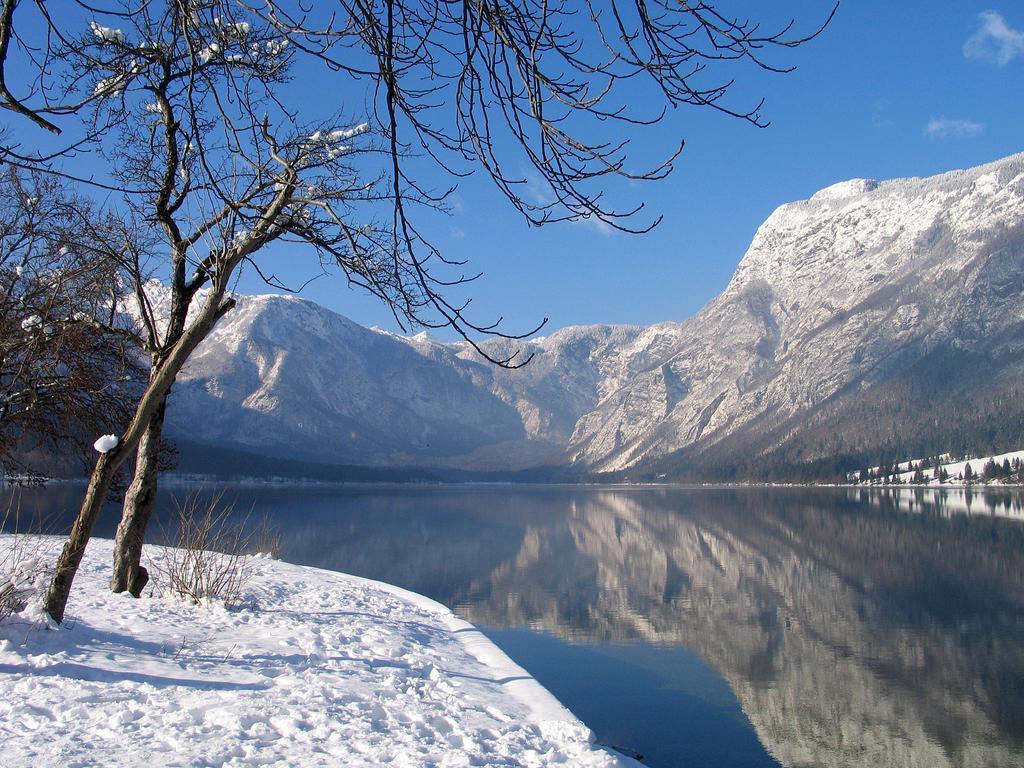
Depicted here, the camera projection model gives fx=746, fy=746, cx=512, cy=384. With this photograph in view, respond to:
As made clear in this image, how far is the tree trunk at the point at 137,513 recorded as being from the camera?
8125 mm

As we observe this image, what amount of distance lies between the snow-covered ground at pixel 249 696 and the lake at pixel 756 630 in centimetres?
338

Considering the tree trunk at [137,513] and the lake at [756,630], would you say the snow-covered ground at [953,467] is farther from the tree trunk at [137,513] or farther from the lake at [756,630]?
the tree trunk at [137,513]

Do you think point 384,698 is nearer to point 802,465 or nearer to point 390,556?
point 390,556

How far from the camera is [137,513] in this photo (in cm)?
818

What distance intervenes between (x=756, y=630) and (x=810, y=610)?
10.6 feet

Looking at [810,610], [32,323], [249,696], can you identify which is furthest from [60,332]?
[810,610]

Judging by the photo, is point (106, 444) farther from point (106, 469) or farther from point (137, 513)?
point (137, 513)

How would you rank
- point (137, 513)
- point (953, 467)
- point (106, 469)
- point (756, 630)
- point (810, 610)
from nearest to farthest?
1. point (106, 469)
2. point (137, 513)
3. point (756, 630)
4. point (810, 610)
5. point (953, 467)

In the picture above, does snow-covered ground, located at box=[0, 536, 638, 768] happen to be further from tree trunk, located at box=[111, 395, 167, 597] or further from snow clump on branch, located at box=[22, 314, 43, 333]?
snow clump on branch, located at box=[22, 314, 43, 333]

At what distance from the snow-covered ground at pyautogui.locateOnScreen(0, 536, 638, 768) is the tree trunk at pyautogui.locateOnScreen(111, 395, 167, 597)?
0.23 m

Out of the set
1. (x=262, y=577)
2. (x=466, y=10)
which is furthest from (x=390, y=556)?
(x=466, y=10)

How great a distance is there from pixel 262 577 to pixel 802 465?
14485cm

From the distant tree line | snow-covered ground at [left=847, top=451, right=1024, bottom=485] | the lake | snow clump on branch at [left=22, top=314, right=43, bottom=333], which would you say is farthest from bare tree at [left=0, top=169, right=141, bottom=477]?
the distant tree line

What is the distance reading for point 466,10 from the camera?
103 inches
